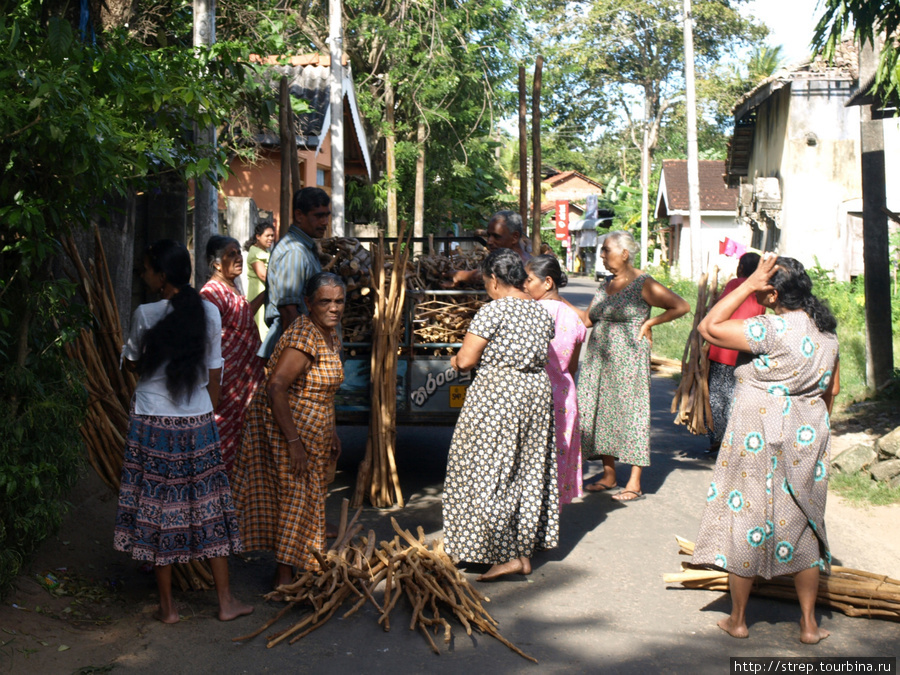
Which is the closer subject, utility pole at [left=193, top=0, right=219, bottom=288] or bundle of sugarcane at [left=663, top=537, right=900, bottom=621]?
bundle of sugarcane at [left=663, top=537, right=900, bottom=621]

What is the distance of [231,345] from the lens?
18.2 ft

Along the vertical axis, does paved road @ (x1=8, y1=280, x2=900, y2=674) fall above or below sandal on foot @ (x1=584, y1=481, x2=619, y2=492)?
below

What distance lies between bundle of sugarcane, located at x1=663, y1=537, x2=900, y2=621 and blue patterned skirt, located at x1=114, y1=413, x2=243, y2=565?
8.39 ft

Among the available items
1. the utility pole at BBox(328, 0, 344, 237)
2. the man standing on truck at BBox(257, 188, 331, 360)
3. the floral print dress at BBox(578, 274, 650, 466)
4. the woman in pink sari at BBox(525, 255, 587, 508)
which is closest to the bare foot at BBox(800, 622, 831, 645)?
the woman in pink sari at BBox(525, 255, 587, 508)

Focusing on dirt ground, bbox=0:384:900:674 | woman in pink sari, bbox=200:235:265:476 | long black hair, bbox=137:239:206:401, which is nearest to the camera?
dirt ground, bbox=0:384:900:674

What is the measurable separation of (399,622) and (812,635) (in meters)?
1.96

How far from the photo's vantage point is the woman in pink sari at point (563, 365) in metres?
→ 6.18

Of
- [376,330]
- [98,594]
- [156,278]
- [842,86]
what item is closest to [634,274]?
[376,330]

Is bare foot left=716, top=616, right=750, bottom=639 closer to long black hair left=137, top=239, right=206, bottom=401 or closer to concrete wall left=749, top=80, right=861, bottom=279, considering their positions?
long black hair left=137, top=239, right=206, bottom=401

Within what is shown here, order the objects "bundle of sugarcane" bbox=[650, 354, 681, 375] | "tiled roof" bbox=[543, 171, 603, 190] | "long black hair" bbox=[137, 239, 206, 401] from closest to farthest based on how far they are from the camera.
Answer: "long black hair" bbox=[137, 239, 206, 401]
"bundle of sugarcane" bbox=[650, 354, 681, 375]
"tiled roof" bbox=[543, 171, 603, 190]

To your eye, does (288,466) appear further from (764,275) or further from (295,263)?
(764,275)

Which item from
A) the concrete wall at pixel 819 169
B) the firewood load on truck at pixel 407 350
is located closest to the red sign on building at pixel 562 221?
the concrete wall at pixel 819 169

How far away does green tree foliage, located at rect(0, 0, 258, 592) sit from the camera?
3.51 meters

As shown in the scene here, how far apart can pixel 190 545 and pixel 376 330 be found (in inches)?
105
